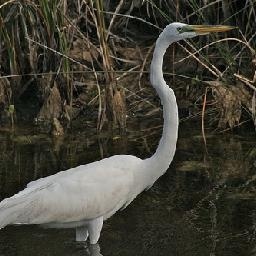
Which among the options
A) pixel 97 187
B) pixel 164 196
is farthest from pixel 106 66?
pixel 97 187

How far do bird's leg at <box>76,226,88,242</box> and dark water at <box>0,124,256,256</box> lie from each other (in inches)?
1.9

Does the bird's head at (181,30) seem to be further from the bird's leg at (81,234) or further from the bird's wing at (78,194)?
the bird's leg at (81,234)

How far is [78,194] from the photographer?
5.30 meters

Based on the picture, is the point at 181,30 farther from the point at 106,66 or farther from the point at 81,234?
the point at 106,66

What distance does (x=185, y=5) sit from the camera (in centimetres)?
851

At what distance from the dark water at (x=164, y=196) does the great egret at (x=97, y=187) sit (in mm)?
205

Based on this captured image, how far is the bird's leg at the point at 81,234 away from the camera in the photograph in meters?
5.53

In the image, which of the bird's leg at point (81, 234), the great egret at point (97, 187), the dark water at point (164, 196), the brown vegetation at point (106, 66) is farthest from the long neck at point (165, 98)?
the brown vegetation at point (106, 66)

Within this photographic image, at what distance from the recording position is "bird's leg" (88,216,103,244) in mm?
5289

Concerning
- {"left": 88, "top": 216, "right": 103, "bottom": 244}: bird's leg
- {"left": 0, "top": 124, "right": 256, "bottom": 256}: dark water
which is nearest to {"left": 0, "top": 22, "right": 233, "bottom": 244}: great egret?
{"left": 88, "top": 216, "right": 103, "bottom": 244}: bird's leg

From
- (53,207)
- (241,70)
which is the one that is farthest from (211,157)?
(53,207)

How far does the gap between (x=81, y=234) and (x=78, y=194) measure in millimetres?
387

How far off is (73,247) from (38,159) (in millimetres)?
1829

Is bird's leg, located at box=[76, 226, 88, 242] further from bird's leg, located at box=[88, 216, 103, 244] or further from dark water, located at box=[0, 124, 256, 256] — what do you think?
bird's leg, located at box=[88, 216, 103, 244]
